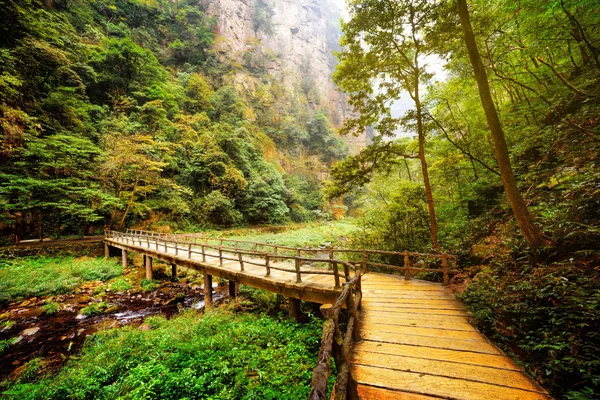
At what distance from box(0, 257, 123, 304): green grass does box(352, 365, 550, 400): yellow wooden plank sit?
1636 centimetres

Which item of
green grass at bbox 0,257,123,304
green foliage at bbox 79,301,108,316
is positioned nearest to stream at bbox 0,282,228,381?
green foliage at bbox 79,301,108,316

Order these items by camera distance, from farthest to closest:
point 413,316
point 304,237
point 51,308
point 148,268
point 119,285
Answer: point 304,237 < point 148,268 < point 119,285 < point 51,308 < point 413,316

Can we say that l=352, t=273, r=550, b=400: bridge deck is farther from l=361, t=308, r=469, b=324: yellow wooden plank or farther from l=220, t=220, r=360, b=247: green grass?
l=220, t=220, r=360, b=247: green grass

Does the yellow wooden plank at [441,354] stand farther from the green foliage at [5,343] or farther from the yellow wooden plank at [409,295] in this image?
the green foliage at [5,343]

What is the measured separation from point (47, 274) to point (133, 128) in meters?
14.0

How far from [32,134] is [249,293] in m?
Result: 20.3

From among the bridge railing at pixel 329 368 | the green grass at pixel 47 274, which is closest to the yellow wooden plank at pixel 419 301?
the bridge railing at pixel 329 368

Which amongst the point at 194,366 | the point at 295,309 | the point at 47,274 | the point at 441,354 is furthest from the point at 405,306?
the point at 47,274

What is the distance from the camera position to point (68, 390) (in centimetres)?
440

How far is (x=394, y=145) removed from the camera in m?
9.07

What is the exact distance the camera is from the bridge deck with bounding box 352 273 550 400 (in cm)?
245

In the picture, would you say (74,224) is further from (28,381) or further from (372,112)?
(372,112)

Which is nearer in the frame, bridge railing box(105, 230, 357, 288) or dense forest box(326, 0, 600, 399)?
dense forest box(326, 0, 600, 399)

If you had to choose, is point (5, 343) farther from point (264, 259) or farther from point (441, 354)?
point (441, 354)
